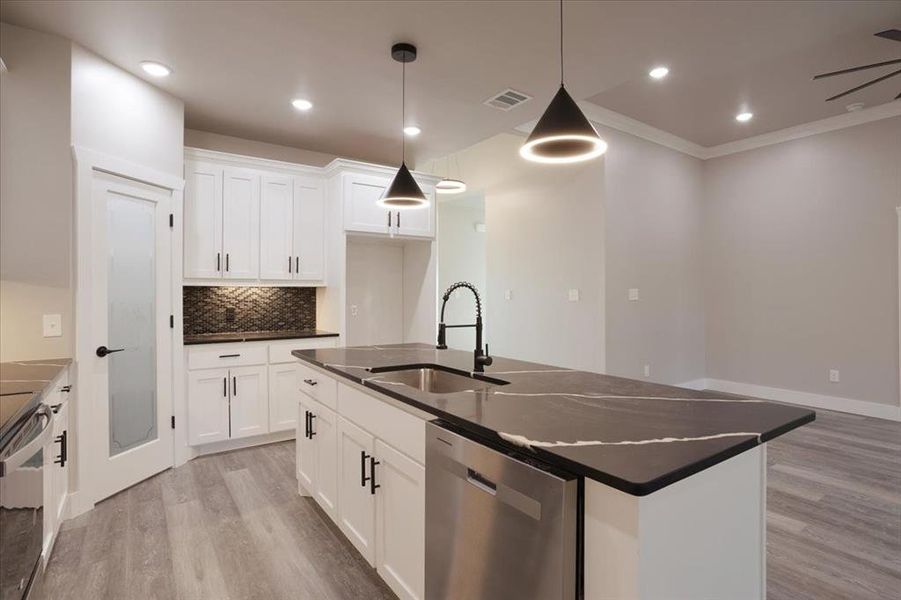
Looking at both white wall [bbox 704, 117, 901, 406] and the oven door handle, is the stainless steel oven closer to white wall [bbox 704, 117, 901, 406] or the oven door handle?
the oven door handle

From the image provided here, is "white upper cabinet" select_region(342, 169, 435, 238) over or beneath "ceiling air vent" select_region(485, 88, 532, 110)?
beneath

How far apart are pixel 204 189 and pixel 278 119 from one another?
33.8 inches

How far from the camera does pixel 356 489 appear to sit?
215cm

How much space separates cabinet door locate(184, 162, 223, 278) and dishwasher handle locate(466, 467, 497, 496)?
10.9ft

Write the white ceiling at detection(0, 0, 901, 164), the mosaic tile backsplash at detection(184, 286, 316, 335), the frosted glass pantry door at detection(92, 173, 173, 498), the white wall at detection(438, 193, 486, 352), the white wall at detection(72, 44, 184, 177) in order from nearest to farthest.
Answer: the white ceiling at detection(0, 0, 901, 164)
the white wall at detection(72, 44, 184, 177)
the frosted glass pantry door at detection(92, 173, 173, 498)
the mosaic tile backsplash at detection(184, 286, 316, 335)
the white wall at detection(438, 193, 486, 352)

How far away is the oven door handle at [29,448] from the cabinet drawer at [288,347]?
199 centimetres

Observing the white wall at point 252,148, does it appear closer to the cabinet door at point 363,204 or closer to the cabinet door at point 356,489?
the cabinet door at point 363,204

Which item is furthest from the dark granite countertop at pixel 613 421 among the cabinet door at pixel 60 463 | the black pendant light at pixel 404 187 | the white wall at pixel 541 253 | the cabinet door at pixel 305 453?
the white wall at pixel 541 253

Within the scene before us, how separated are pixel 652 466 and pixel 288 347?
354cm

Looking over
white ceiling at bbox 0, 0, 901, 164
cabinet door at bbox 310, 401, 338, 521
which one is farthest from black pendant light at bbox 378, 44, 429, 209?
cabinet door at bbox 310, 401, 338, 521

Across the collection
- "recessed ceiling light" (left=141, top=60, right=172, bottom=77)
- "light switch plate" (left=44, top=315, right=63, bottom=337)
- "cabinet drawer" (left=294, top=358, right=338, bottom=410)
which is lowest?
"cabinet drawer" (left=294, top=358, right=338, bottom=410)

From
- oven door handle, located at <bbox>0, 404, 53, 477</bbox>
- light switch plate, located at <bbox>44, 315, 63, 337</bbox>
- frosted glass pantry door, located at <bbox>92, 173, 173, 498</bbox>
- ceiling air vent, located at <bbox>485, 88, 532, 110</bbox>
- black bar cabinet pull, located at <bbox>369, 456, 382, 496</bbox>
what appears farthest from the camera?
ceiling air vent, located at <bbox>485, 88, 532, 110</bbox>

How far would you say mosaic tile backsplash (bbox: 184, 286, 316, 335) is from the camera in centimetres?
410

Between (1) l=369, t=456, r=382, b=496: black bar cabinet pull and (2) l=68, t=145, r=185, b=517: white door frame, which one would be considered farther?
(2) l=68, t=145, r=185, b=517: white door frame
